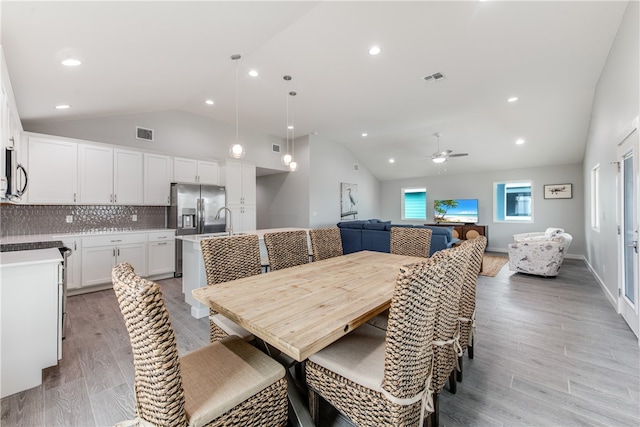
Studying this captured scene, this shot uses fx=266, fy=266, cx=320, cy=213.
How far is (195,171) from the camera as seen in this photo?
524 cm

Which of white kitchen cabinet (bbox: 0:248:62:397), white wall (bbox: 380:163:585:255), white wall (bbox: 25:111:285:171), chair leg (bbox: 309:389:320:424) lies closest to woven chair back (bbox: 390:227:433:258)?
chair leg (bbox: 309:389:320:424)

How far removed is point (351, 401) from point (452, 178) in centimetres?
855

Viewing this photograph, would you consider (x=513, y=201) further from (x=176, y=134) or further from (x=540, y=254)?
(x=176, y=134)

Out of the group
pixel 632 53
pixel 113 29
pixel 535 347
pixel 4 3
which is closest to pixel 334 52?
pixel 113 29

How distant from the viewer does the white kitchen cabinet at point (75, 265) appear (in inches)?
147

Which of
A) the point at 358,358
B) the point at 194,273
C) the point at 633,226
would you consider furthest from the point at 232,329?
the point at 633,226

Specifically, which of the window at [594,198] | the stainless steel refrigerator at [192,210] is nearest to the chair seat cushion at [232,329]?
the stainless steel refrigerator at [192,210]

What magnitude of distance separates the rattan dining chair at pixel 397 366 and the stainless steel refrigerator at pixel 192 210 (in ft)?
13.7

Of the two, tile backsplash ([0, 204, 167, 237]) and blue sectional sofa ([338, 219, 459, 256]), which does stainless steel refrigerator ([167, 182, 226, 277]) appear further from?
blue sectional sofa ([338, 219, 459, 256])

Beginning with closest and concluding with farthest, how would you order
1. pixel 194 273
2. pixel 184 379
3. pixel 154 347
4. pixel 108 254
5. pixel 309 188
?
pixel 154 347
pixel 184 379
pixel 194 273
pixel 108 254
pixel 309 188

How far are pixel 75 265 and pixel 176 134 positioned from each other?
9.14 feet

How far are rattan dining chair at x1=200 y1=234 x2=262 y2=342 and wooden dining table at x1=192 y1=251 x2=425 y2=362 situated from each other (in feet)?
0.90

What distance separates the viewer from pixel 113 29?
7.16 ft

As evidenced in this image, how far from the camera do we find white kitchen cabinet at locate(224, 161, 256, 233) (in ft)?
18.1
